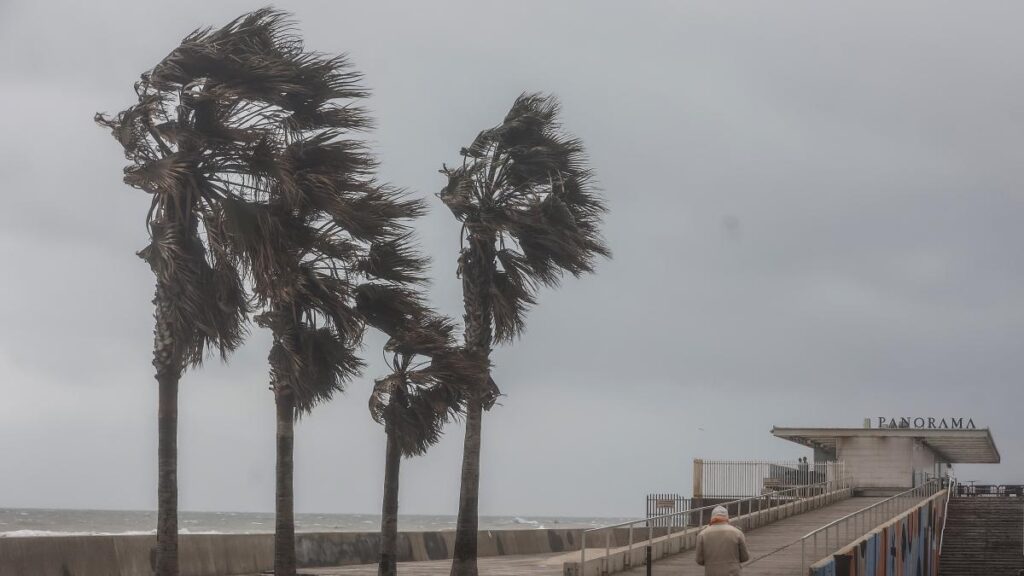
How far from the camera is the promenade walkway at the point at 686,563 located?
21984mm

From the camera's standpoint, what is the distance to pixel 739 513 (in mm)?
30203

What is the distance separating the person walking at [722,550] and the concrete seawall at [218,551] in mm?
9660

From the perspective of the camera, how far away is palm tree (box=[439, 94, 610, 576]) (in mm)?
26031

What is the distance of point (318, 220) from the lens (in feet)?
70.2

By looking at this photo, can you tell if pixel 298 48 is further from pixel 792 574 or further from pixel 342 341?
pixel 792 574

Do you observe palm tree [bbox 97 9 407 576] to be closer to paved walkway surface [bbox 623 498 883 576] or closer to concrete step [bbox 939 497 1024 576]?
paved walkway surface [bbox 623 498 883 576]

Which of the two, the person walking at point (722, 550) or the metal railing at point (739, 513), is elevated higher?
the person walking at point (722, 550)

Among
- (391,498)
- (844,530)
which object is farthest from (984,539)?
(391,498)

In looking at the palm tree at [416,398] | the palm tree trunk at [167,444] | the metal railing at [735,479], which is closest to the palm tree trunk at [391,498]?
the palm tree at [416,398]

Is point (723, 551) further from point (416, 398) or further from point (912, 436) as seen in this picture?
point (912, 436)

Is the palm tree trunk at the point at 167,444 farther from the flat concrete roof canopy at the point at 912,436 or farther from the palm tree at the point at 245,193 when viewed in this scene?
the flat concrete roof canopy at the point at 912,436

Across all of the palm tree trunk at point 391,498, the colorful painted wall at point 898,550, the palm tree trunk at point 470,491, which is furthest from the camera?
the palm tree trunk at point 470,491

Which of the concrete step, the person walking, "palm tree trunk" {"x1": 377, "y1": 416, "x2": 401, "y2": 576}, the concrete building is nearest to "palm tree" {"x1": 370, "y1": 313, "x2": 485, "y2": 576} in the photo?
"palm tree trunk" {"x1": 377, "y1": 416, "x2": 401, "y2": 576}

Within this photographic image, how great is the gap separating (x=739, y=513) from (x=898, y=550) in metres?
3.67
